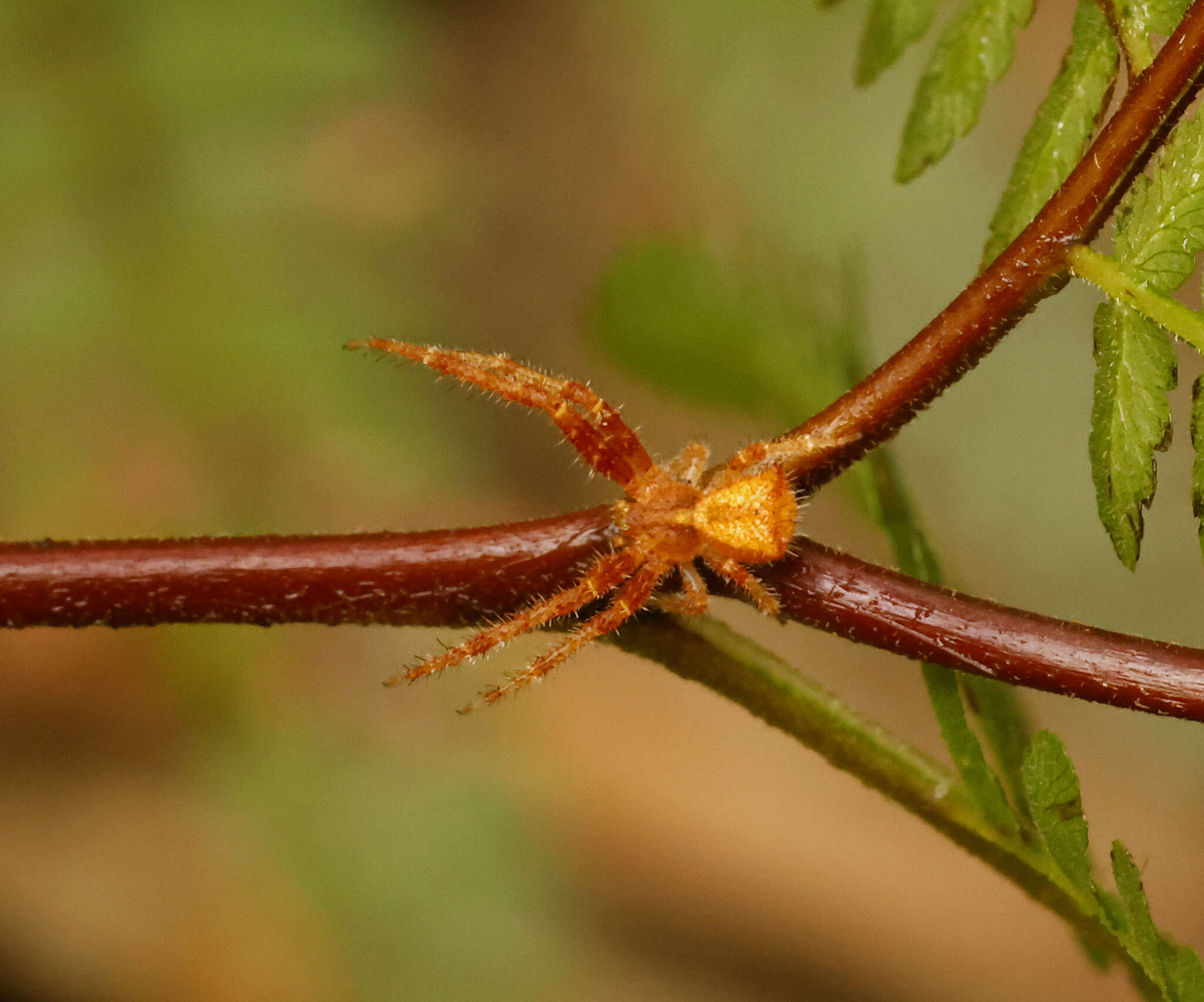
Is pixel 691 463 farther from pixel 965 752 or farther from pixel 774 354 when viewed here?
pixel 965 752

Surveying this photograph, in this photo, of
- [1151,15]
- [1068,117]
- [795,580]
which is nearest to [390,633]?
[795,580]

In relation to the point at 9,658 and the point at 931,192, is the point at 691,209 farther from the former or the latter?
the point at 9,658

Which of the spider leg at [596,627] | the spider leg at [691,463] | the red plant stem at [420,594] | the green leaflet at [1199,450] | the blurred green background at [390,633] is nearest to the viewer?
the green leaflet at [1199,450]

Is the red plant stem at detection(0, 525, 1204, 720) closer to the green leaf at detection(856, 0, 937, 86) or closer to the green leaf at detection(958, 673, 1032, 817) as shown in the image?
the green leaf at detection(958, 673, 1032, 817)

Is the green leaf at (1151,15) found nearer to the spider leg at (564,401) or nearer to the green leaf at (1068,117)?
the green leaf at (1068,117)

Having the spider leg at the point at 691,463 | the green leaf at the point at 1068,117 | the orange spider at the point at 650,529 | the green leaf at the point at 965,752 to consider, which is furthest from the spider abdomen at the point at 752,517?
the green leaf at the point at 1068,117

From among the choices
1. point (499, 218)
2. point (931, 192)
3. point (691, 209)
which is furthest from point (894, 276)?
point (499, 218)
